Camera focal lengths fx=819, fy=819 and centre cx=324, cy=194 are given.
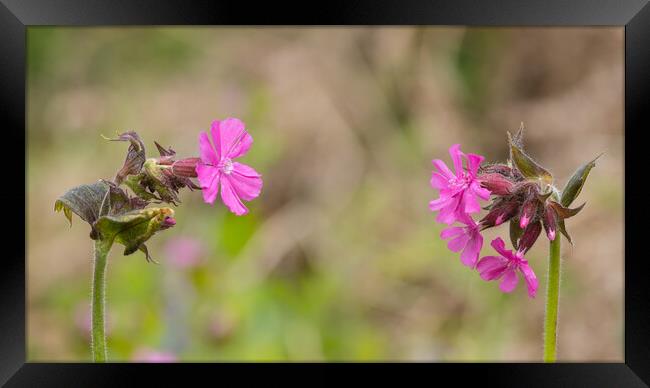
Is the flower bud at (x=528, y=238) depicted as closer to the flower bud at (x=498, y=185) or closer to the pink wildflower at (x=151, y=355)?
the flower bud at (x=498, y=185)

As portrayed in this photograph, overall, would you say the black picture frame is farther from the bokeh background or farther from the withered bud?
the bokeh background

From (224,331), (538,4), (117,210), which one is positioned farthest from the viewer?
(224,331)

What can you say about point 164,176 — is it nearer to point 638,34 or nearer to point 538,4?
point 538,4

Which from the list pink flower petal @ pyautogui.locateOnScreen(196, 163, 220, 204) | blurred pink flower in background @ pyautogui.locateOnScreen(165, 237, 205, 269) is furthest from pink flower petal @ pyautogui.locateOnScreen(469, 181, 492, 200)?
blurred pink flower in background @ pyautogui.locateOnScreen(165, 237, 205, 269)

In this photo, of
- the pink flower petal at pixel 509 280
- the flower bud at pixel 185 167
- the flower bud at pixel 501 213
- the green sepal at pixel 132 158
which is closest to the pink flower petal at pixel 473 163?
the flower bud at pixel 501 213

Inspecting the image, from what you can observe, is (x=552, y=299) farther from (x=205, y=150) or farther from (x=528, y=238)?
(x=205, y=150)

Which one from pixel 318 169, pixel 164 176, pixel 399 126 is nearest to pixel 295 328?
pixel 318 169

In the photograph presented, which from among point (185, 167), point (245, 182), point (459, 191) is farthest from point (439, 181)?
point (185, 167)
